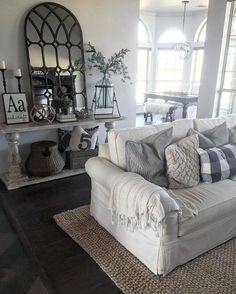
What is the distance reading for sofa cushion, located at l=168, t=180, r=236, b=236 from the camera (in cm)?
178

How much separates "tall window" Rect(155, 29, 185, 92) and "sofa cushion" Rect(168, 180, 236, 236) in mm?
6531

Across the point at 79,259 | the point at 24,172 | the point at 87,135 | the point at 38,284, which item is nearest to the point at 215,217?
the point at 79,259

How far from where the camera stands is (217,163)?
7.43 feet

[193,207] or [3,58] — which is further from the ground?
[3,58]

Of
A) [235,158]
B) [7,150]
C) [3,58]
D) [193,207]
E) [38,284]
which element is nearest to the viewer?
[38,284]

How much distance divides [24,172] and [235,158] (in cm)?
255

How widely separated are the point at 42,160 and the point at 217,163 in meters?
2.04

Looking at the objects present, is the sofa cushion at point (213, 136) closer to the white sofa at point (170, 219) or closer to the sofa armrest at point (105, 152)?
the white sofa at point (170, 219)

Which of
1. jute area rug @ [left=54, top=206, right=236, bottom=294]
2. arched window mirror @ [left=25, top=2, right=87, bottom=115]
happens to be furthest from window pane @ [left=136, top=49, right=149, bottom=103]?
jute area rug @ [left=54, top=206, right=236, bottom=294]

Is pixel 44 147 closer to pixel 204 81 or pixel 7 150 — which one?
pixel 7 150

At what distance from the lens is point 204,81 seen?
4156 mm

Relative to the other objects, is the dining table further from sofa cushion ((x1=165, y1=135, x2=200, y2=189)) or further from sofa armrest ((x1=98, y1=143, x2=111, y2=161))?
sofa armrest ((x1=98, y1=143, x2=111, y2=161))

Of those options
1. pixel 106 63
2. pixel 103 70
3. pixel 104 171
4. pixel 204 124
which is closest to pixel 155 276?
pixel 104 171

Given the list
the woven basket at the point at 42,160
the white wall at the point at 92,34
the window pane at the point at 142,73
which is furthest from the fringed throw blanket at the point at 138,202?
the window pane at the point at 142,73
